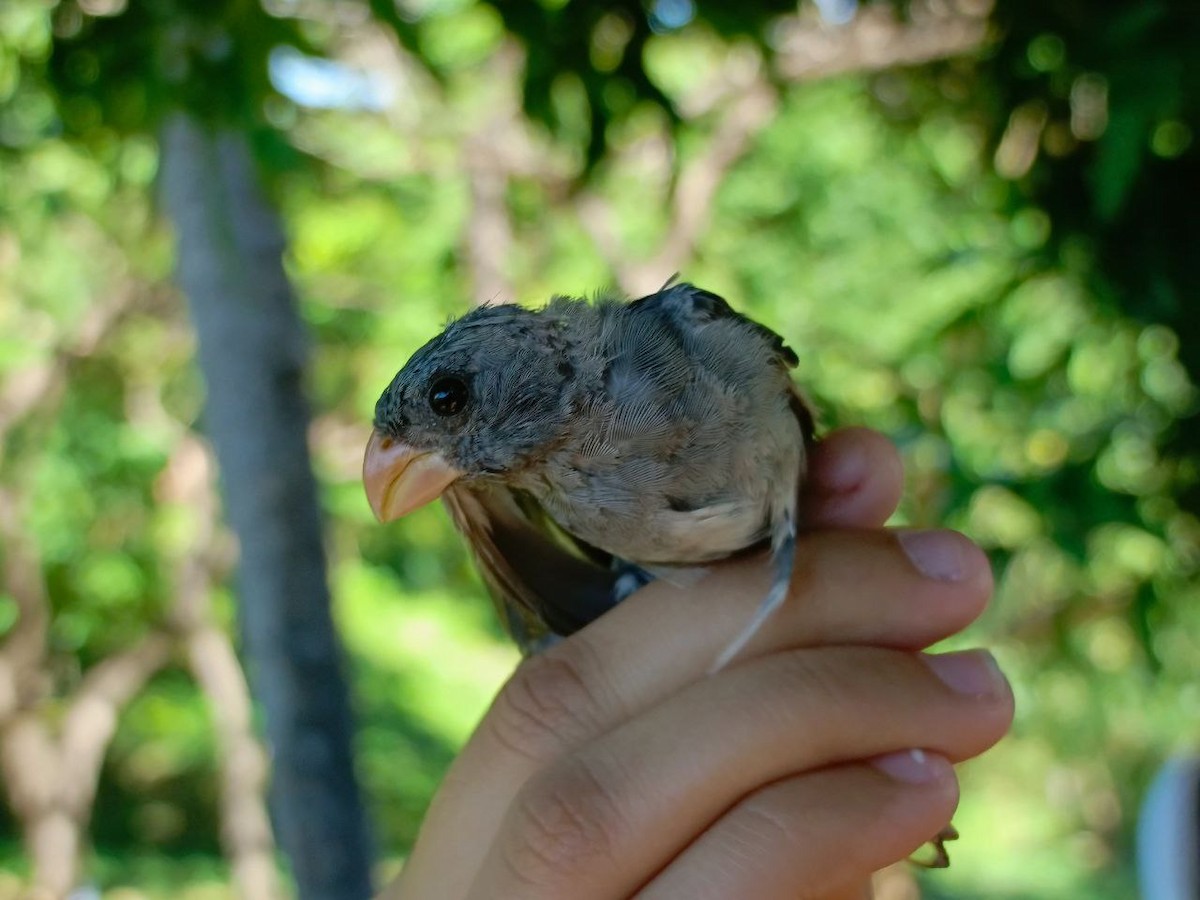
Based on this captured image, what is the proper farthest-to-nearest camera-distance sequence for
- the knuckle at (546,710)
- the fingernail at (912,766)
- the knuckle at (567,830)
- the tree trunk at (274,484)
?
the tree trunk at (274,484), the knuckle at (546,710), the fingernail at (912,766), the knuckle at (567,830)

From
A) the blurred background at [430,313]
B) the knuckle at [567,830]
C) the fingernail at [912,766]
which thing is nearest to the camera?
the knuckle at [567,830]

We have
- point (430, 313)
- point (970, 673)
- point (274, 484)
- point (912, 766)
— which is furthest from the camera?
point (430, 313)

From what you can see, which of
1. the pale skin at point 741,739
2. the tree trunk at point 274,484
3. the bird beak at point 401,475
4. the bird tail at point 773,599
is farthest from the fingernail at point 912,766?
the tree trunk at point 274,484

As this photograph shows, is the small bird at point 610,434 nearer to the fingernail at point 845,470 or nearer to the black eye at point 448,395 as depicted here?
the black eye at point 448,395

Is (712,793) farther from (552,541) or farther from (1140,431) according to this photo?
(1140,431)

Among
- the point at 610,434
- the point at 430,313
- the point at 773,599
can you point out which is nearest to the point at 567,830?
the point at 773,599

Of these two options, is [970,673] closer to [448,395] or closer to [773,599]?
[773,599]

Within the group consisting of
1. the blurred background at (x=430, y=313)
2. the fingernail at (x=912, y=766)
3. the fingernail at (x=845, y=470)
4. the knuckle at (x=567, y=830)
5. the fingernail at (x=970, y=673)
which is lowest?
the knuckle at (x=567, y=830)
